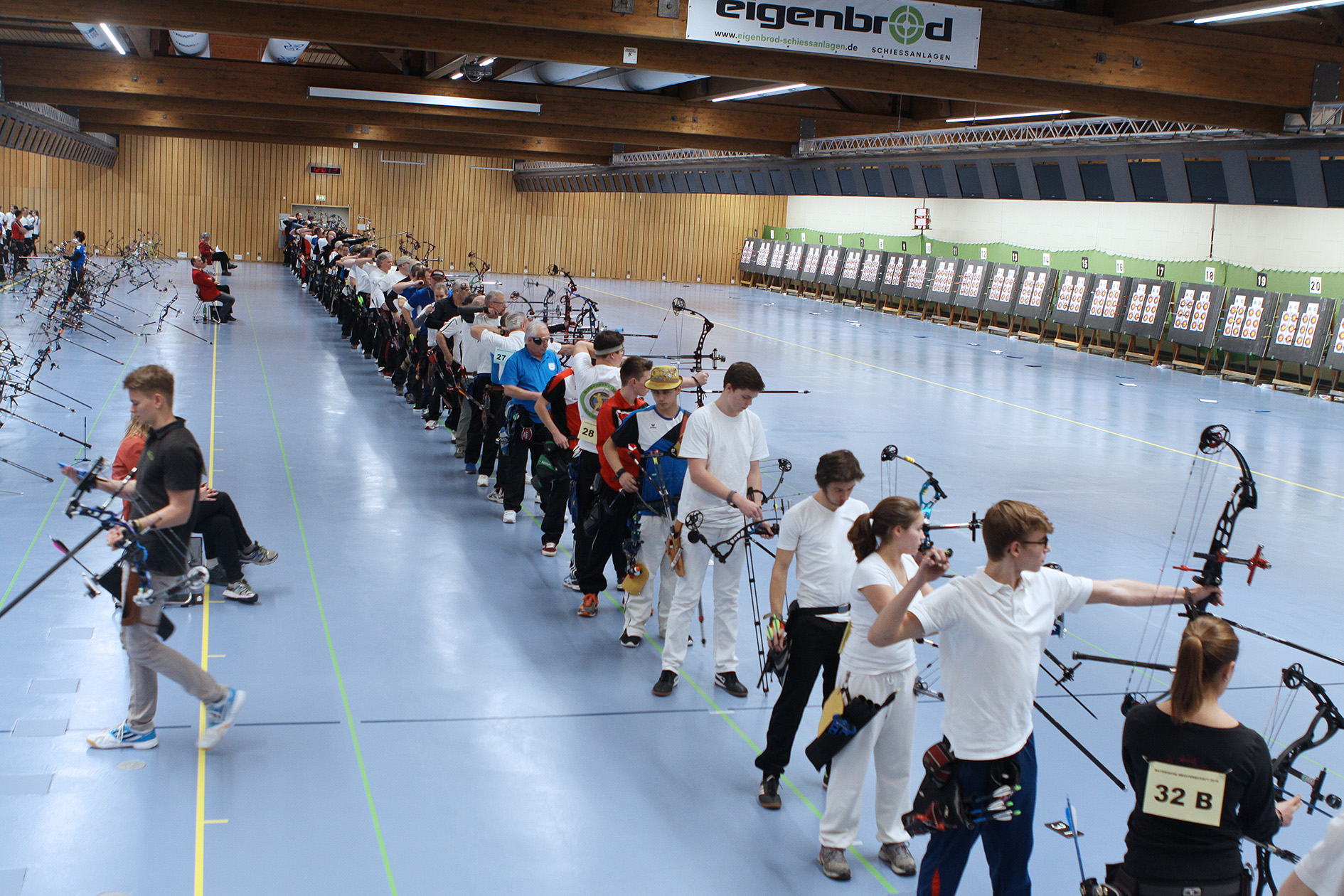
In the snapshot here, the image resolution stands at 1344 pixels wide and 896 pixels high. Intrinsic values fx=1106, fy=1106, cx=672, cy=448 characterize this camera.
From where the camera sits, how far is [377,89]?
15.2m

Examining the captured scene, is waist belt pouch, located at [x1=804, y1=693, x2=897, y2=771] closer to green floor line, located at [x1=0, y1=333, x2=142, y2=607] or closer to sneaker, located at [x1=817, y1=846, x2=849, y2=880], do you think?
sneaker, located at [x1=817, y1=846, x2=849, y2=880]

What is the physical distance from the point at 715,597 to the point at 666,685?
1.63 feet

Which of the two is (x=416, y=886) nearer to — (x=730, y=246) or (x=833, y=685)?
(x=833, y=685)

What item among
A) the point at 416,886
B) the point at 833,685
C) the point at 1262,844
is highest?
the point at 1262,844

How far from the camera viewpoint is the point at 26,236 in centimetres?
2617

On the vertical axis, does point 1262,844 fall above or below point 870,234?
below

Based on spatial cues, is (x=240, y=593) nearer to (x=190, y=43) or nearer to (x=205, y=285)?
(x=190, y=43)

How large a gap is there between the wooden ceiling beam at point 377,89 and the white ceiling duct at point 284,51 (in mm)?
372

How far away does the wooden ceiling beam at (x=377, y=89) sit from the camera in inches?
583

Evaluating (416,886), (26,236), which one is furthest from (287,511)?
(26,236)

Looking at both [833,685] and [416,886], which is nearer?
[416,886]

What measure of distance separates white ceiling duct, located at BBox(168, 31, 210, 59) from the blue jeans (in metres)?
13.7

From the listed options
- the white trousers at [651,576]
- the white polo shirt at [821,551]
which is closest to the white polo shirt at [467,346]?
the white trousers at [651,576]

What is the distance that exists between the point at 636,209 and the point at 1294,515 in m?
32.9
